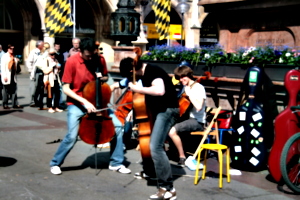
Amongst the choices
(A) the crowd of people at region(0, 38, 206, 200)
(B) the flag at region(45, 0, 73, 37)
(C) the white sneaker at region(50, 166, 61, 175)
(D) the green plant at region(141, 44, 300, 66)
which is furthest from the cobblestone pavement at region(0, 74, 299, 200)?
(B) the flag at region(45, 0, 73, 37)

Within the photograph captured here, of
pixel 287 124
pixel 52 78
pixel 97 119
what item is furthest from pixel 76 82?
pixel 52 78

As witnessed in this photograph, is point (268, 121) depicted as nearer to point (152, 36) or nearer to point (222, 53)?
point (222, 53)

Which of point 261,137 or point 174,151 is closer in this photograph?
point 261,137

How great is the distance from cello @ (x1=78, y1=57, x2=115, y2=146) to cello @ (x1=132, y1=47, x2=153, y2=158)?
835mm

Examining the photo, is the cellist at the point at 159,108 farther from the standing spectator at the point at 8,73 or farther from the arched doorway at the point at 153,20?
the arched doorway at the point at 153,20

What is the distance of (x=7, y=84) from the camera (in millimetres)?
13516

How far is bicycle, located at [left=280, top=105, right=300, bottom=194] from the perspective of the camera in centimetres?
582

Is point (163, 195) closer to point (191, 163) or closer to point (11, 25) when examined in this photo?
point (191, 163)

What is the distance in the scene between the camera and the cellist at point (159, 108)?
562 cm

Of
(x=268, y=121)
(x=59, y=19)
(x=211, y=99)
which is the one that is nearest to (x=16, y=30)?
(x=59, y=19)

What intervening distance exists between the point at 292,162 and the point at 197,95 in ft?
6.01

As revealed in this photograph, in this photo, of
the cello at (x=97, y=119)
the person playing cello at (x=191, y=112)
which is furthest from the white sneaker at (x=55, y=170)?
the person playing cello at (x=191, y=112)

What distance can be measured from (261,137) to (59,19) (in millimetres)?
8564

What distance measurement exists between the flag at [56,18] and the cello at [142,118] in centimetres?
840
